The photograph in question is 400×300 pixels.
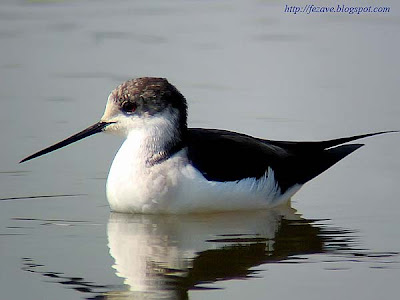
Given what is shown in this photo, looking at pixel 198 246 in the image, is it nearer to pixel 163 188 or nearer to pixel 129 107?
pixel 163 188

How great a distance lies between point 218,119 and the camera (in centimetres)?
1216

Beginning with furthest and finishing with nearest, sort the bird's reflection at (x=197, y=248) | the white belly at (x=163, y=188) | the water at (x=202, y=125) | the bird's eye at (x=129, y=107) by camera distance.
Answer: the bird's eye at (x=129, y=107), the white belly at (x=163, y=188), the water at (x=202, y=125), the bird's reflection at (x=197, y=248)

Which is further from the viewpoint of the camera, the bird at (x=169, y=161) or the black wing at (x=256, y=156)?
the black wing at (x=256, y=156)

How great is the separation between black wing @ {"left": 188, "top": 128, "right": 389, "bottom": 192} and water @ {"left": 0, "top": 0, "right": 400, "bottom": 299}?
238 mm

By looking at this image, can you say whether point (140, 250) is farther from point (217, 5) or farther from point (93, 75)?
point (217, 5)

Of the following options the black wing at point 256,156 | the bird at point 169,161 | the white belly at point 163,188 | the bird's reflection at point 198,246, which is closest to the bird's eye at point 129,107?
the bird at point 169,161

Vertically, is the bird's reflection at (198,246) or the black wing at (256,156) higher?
the black wing at (256,156)

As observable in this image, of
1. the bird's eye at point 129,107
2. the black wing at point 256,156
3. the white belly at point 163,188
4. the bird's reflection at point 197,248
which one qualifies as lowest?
the bird's reflection at point 197,248

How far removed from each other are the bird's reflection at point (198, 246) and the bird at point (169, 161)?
0.43 ft

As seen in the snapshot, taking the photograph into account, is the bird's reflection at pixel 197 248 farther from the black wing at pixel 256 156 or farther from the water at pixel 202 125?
the black wing at pixel 256 156

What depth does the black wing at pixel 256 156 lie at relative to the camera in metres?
9.48

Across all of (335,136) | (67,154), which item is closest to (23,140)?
(67,154)

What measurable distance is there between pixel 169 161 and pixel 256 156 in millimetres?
861

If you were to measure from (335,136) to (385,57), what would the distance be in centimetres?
327
